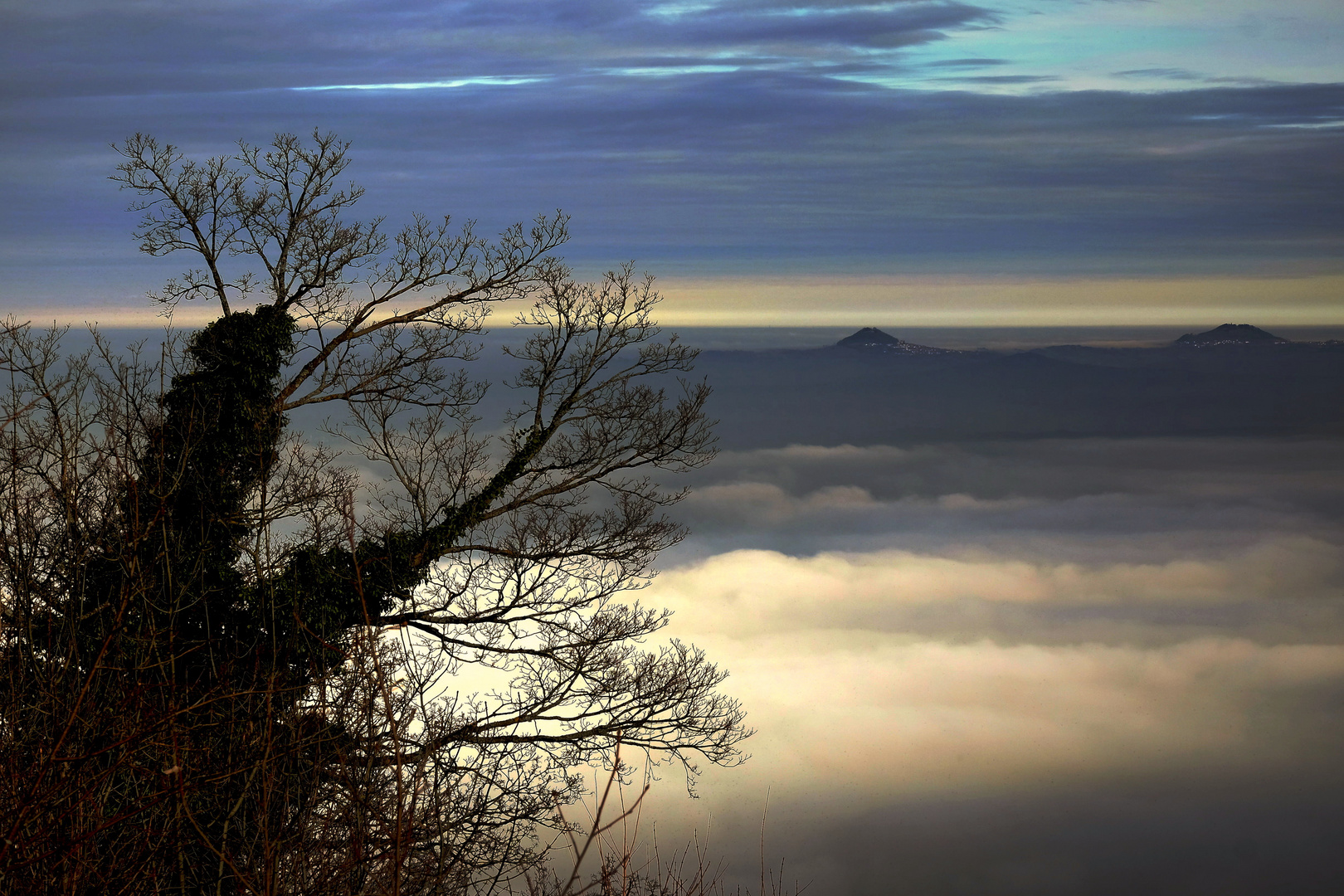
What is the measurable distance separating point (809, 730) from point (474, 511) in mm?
170121

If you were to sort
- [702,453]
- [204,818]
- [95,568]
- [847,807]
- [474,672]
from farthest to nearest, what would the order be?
[847,807], [474,672], [702,453], [95,568], [204,818]

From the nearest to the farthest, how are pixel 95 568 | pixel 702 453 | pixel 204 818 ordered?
pixel 204 818
pixel 95 568
pixel 702 453

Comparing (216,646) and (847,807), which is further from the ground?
(216,646)

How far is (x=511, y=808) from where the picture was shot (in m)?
16.7

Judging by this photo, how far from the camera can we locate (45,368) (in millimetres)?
16156

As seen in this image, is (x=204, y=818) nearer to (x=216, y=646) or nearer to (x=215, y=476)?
(x=216, y=646)

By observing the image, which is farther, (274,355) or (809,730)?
(809,730)

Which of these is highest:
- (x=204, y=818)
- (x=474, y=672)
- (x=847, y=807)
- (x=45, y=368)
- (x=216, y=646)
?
(x=45, y=368)

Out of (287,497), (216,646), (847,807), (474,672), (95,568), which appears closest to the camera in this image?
(95,568)

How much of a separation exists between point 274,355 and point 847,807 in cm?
16749

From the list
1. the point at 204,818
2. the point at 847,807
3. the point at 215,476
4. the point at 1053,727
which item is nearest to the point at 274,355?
the point at 215,476

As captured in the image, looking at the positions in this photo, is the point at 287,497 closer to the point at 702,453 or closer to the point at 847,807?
the point at 702,453

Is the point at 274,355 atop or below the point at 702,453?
atop

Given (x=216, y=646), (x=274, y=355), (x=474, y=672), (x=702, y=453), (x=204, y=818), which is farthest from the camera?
(x=474, y=672)
